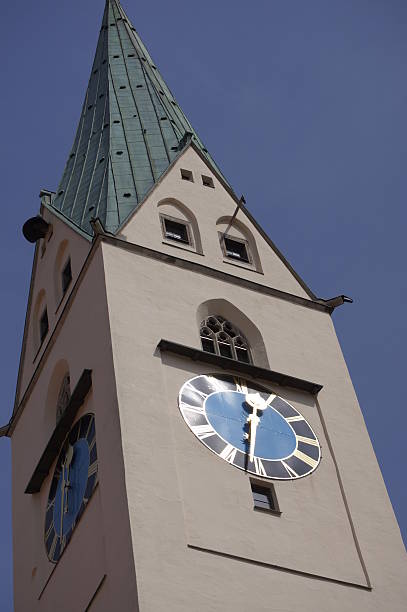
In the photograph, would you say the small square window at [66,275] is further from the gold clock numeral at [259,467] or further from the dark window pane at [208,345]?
the gold clock numeral at [259,467]

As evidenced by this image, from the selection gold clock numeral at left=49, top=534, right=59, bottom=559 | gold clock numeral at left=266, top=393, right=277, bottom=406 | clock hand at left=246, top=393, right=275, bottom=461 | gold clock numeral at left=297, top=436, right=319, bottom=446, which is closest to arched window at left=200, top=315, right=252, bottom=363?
gold clock numeral at left=266, top=393, right=277, bottom=406

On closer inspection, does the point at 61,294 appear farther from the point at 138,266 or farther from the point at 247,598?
the point at 247,598

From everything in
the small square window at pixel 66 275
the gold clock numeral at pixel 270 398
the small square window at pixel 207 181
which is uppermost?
Result: the small square window at pixel 207 181

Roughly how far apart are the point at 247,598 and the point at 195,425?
3.18 meters

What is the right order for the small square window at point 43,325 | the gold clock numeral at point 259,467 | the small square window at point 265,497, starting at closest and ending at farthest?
the small square window at point 265,497 → the gold clock numeral at point 259,467 → the small square window at point 43,325

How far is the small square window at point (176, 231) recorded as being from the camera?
2575 cm

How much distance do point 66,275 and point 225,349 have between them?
3976 millimetres

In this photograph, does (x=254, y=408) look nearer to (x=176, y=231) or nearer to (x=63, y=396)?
(x=63, y=396)

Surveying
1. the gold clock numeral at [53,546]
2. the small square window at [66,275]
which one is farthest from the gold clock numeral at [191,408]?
the small square window at [66,275]

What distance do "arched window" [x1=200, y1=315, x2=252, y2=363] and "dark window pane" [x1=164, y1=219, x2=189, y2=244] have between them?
2.26 meters

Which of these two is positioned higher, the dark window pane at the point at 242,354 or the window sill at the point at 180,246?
the window sill at the point at 180,246

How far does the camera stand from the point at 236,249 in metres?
26.6

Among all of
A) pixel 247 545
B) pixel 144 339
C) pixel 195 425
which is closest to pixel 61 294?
pixel 144 339

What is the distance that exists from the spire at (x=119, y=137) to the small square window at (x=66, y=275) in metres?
→ 0.71
